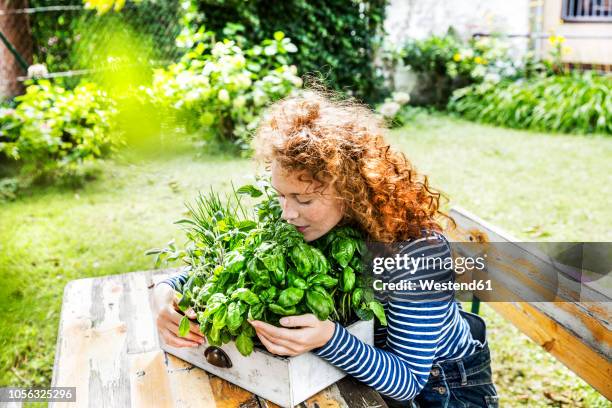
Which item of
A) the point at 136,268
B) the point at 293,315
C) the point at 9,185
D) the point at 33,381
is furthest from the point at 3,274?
the point at 293,315

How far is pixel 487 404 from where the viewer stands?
68.9 inches

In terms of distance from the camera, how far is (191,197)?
5.19 metres

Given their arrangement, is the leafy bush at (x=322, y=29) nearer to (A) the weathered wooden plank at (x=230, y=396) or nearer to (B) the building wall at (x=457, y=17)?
(B) the building wall at (x=457, y=17)

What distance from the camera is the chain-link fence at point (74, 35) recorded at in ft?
20.6

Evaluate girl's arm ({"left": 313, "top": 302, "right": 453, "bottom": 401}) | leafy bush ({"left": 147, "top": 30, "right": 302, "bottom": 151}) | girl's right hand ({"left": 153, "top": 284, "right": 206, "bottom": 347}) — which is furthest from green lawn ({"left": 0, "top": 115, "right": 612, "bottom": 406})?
girl's right hand ({"left": 153, "top": 284, "right": 206, "bottom": 347})

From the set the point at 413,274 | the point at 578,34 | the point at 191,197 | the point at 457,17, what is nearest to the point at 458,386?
the point at 413,274

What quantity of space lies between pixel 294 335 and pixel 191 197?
4.01m

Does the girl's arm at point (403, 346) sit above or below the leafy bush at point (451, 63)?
above

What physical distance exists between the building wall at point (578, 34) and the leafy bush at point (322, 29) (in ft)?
10.8

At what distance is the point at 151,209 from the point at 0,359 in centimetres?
200

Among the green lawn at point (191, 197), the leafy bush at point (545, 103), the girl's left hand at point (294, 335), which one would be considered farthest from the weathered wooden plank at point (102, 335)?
the leafy bush at point (545, 103)

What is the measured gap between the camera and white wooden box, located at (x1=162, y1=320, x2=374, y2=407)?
1350 mm

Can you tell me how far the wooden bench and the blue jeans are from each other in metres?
0.24

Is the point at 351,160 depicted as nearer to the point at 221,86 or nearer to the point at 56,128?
the point at 221,86
